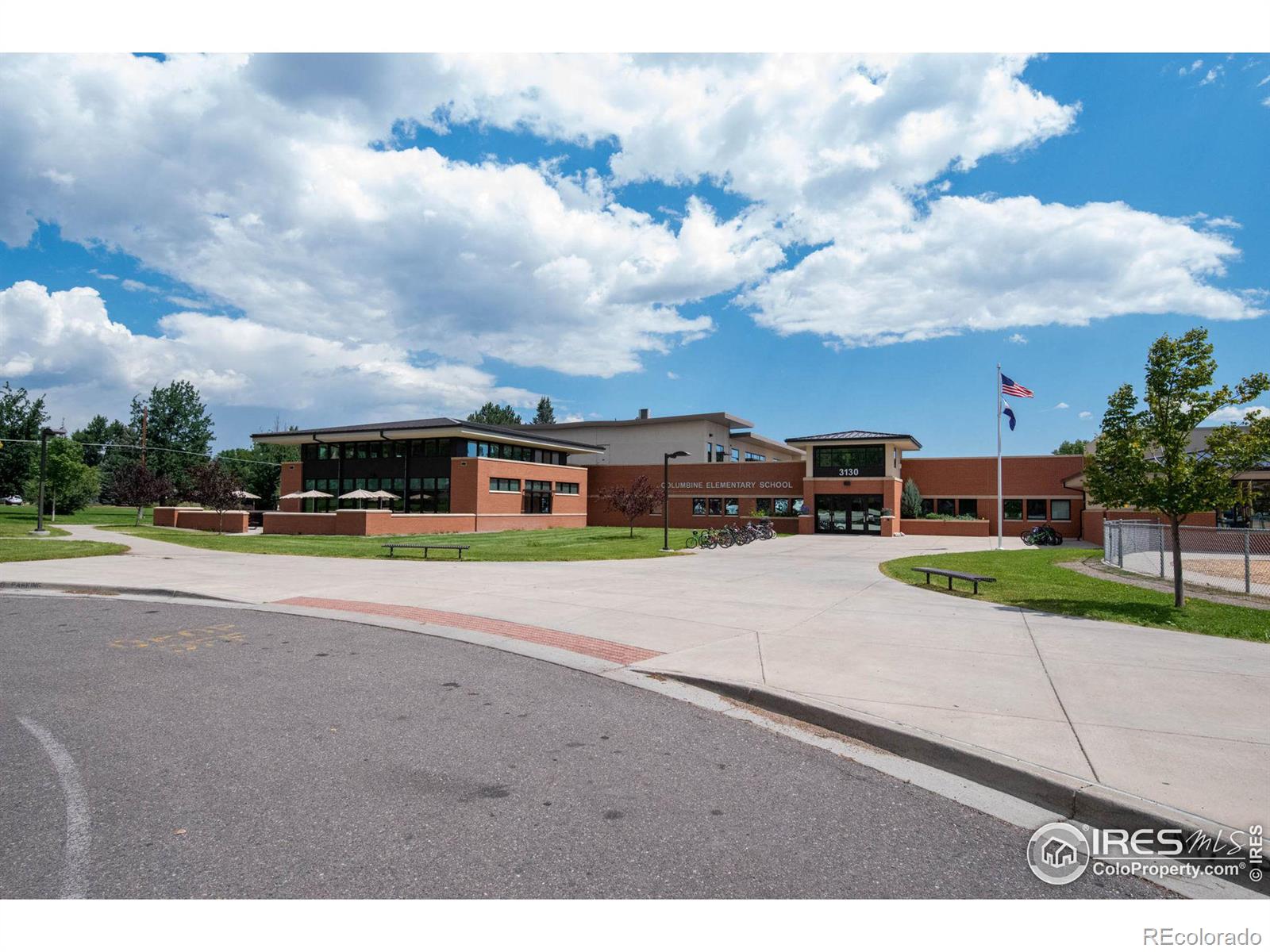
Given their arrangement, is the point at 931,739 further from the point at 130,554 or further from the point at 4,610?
the point at 130,554

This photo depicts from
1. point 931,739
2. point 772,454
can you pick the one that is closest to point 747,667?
point 931,739

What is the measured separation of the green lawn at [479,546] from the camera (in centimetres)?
2319

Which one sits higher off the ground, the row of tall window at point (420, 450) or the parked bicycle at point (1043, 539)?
the row of tall window at point (420, 450)

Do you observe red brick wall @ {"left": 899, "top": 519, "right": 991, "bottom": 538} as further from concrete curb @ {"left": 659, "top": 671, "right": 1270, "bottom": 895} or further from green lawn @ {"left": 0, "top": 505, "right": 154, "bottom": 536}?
green lawn @ {"left": 0, "top": 505, "right": 154, "bottom": 536}

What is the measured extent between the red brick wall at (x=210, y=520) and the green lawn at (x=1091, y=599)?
123 ft

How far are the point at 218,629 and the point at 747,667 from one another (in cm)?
764

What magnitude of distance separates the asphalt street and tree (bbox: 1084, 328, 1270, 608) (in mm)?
10692

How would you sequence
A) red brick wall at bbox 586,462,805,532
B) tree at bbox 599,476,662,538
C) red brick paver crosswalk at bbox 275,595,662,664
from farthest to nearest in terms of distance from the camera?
red brick wall at bbox 586,462,805,532
tree at bbox 599,476,662,538
red brick paver crosswalk at bbox 275,595,662,664

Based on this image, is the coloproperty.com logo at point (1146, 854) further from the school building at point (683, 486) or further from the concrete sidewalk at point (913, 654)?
the school building at point (683, 486)

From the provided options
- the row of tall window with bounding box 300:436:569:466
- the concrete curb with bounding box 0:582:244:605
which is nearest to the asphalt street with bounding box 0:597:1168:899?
the concrete curb with bounding box 0:582:244:605

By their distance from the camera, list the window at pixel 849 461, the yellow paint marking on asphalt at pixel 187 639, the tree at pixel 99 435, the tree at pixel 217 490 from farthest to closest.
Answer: the tree at pixel 99 435
the window at pixel 849 461
the tree at pixel 217 490
the yellow paint marking on asphalt at pixel 187 639

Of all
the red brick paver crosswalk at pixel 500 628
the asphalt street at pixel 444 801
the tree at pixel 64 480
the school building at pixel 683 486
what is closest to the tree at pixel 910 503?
the school building at pixel 683 486

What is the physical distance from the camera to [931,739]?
5.08m

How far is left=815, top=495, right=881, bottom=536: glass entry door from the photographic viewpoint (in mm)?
43938
